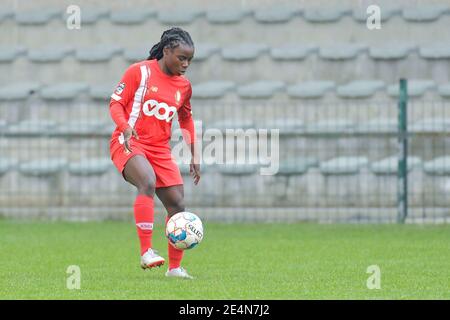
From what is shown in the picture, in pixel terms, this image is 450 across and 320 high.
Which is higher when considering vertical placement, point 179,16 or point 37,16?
point 37,16

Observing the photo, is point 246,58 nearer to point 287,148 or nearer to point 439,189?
point 287,148

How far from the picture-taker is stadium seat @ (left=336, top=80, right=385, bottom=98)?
1894 cm

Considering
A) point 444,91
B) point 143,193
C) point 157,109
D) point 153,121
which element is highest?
point 444,91

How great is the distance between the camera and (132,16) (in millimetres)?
21094

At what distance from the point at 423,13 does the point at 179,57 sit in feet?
33.4

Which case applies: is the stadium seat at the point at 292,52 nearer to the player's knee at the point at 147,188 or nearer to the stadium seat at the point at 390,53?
the stadium seat at the point at 390,53

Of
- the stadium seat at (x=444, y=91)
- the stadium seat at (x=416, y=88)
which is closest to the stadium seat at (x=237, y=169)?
the stadium seat at (x=416, y=88)

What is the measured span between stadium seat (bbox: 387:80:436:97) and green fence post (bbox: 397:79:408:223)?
1175 millimetres

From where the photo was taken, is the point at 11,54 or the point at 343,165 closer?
the point at 343,165

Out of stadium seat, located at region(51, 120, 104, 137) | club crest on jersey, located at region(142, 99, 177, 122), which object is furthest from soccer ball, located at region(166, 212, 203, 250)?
stadium seat, located at region(51, 120, 104, 137)

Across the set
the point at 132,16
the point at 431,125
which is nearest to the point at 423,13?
the point at 431,125

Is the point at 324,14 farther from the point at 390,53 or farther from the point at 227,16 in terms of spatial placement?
the point at 227,16

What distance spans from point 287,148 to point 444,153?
2324 millimetres

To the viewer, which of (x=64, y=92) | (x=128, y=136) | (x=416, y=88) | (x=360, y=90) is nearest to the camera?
(x=128, y=136)
